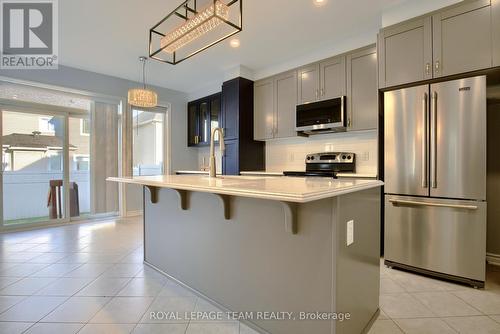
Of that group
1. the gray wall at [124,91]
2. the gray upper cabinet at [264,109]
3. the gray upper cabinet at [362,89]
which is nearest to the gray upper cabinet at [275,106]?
the gray upper cabinet at [264,109]

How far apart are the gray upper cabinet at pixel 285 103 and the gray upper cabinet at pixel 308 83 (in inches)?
3.6

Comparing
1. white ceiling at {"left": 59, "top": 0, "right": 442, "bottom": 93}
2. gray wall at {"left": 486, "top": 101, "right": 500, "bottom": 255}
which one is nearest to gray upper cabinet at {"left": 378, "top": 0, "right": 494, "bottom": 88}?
white ceiling at {"left": 59, "top": 0, "right": 442, "bottom": 93}

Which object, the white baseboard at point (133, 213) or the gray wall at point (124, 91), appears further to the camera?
the white baseboard at point (133, 213)

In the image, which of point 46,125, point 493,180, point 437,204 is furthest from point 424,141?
point 46,125

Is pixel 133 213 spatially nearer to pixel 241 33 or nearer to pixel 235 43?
pixel 235 43

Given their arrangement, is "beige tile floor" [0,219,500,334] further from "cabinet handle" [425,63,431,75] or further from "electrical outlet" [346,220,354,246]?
"cabinet handle" [425,63,431,75]

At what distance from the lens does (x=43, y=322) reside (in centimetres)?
168

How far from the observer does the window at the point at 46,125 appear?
4.25 metres

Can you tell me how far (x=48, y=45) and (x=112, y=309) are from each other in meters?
3.64

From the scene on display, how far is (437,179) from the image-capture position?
228 cm

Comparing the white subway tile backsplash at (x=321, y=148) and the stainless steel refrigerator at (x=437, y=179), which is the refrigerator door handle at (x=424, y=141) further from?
the white subway tile backsplash at (x=321, y=148)

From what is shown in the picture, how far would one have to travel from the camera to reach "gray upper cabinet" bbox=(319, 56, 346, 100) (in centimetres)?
333

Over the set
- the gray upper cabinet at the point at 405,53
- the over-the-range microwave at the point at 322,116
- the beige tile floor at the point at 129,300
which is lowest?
the beige tile floor at the point at 129,300

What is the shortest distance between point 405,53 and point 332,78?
101cm
